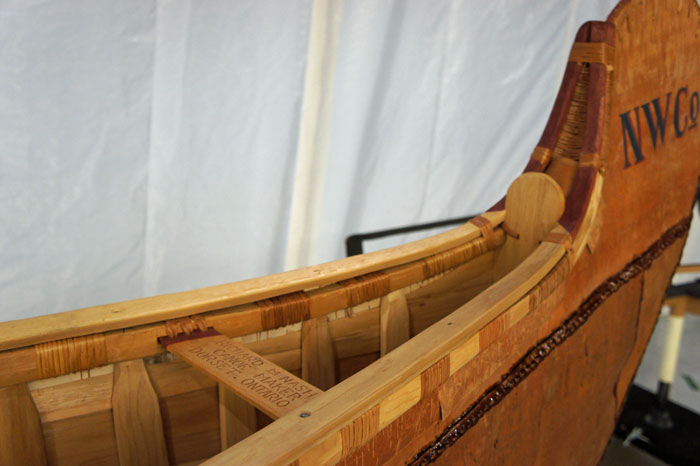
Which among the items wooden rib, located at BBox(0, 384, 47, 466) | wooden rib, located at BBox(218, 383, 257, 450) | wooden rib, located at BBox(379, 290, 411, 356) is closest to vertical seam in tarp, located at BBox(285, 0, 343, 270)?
wooden rib, located at BBox(379, 290, 411, 356)

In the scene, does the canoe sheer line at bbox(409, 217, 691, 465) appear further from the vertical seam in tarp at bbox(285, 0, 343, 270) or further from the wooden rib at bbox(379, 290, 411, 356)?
the vertical seam in tarp at bbox(285, 0, 343, 270)

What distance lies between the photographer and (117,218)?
1.76 meters

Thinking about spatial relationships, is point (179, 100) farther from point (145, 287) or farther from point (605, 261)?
point (605, 261)

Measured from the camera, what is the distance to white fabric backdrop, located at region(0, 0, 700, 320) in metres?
1.58

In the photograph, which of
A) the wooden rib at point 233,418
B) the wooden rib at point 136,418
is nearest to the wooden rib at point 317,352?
the wooden rib at point 233,418

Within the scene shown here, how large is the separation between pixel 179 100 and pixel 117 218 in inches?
15.0

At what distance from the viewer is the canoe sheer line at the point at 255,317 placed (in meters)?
0.80

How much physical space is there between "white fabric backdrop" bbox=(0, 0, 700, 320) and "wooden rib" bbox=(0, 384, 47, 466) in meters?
0.95

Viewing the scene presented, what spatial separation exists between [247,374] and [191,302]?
0.51 ft

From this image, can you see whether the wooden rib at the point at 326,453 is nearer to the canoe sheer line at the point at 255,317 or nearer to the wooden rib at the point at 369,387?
the wooden rib at the point at 369,387

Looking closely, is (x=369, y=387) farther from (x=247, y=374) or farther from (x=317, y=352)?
(x=317, y=352)

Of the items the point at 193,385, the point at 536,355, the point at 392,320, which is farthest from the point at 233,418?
the point at 536,355

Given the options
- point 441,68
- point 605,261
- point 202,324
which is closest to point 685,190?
point 605,261

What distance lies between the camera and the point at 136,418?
0.89 meters
